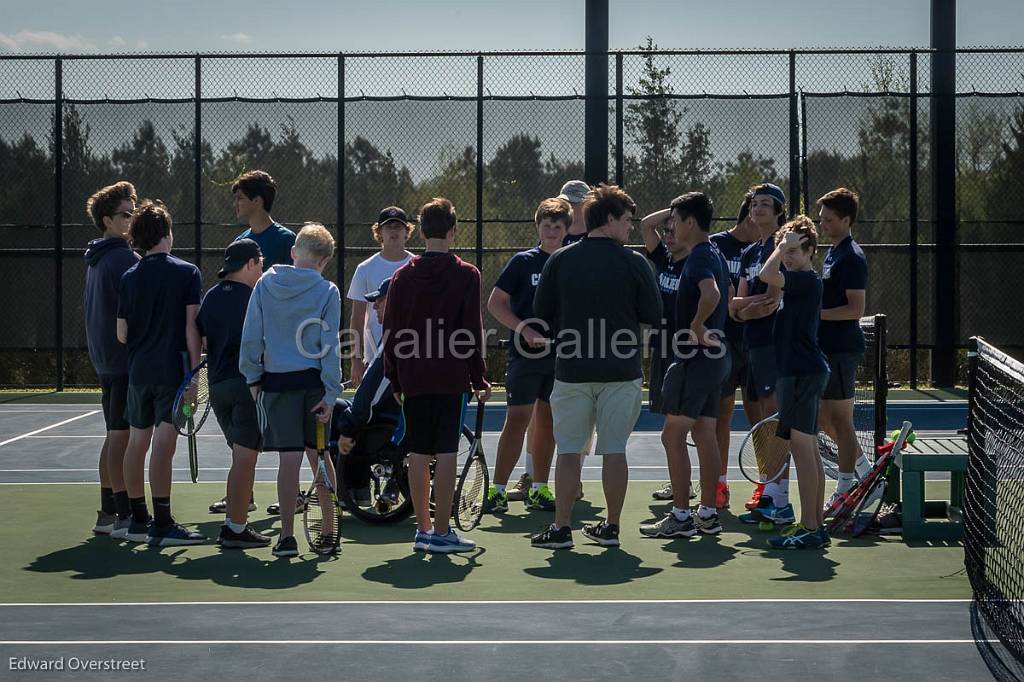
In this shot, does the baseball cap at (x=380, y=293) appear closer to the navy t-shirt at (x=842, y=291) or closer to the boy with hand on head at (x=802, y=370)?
the boy with hand on head at (x=802, y=370)

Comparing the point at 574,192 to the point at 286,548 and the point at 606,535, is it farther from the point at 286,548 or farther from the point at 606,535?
the point at 286,548

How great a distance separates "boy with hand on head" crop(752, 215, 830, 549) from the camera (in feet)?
23.5

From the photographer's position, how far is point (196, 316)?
725cm

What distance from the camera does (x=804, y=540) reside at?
283 inches

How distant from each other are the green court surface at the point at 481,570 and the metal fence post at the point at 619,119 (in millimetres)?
8301

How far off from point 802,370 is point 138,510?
11.6 feet

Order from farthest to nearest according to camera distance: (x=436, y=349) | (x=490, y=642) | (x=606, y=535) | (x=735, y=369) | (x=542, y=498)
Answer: (x=542, y=498) → (x=735, y=369) → (x=606, y=535) → (x=436, y=349) → (x=490, y=642)

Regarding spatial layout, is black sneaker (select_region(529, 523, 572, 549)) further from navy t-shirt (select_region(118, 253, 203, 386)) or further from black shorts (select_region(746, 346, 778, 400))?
navy t-shirt (select_region(118, 253, 203, 386))

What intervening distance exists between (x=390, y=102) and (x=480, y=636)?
11.4 m

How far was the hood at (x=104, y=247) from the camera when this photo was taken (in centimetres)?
751

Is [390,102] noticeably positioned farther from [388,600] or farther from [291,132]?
[388,600]

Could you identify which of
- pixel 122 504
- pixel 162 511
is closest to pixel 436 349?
pixel 162 511

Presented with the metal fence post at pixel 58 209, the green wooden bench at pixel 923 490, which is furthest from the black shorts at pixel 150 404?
the metal fence post at pixel 58 209

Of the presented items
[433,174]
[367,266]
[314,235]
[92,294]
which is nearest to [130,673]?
[314,235]
